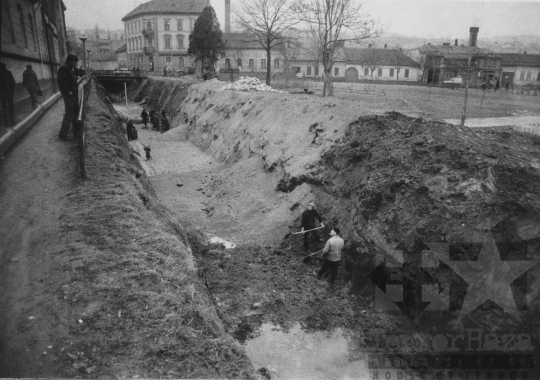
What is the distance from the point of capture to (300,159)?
13766 millimetres

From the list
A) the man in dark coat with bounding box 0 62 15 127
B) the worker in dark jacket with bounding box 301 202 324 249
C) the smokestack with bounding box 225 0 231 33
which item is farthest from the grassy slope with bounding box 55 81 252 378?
the smokestack with bounding box 225 0 231 33

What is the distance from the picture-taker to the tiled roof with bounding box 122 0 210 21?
207 feet

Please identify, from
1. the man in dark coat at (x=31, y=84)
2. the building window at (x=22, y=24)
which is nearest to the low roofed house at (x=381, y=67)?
the man in dark coat at (x=31, y=84)

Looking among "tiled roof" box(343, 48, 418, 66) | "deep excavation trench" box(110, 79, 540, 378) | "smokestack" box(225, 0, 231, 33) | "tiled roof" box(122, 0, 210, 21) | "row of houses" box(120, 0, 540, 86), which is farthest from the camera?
"smokestack" box(225, 0, 231, 33)

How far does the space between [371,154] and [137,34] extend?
66.3 m

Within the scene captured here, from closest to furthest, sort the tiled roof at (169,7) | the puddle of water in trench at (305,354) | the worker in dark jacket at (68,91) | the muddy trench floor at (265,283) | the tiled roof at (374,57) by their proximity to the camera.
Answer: the puddle of water in trench at (305,354) < the muddy trench floor at (265,283) < the worker in dark jacket at (68,91) < the tiled roof at (169,7) < the tiled roof at (374,57)

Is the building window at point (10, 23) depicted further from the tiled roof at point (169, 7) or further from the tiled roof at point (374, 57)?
the tiled roof at point (374, 57)

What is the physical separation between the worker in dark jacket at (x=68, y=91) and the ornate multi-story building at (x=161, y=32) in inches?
2284

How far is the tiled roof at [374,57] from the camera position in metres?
66.9

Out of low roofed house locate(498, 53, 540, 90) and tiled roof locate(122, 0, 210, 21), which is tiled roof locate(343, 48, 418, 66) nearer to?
low roofed house locate(498, 53, 540, 90)

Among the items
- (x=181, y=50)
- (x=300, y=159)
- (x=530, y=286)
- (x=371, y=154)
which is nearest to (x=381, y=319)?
(x=530, y=286)

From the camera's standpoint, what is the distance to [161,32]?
64.3m

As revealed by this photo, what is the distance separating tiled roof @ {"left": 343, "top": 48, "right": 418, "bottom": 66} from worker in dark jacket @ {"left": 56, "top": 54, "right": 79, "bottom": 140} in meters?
62.8

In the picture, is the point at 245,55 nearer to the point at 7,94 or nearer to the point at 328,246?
the point at 328,246
